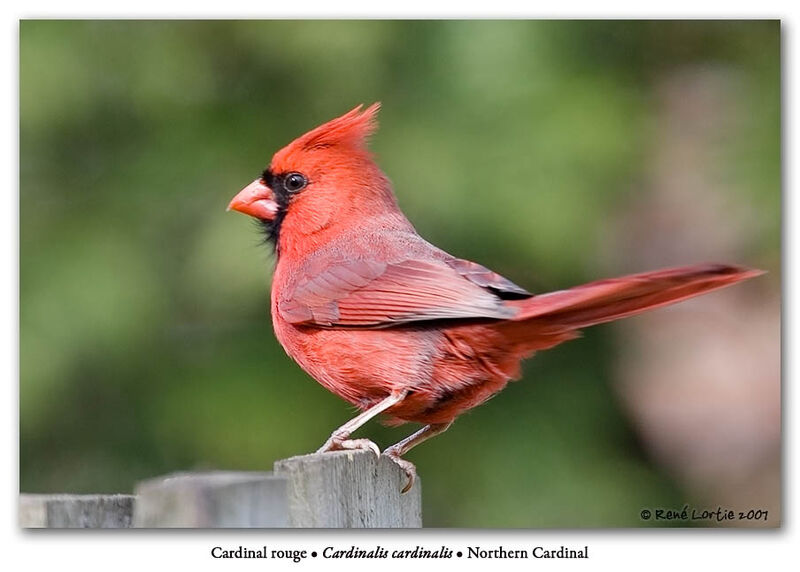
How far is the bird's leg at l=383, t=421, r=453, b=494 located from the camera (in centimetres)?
290

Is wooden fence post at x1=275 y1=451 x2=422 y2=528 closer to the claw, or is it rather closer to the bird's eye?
the claw

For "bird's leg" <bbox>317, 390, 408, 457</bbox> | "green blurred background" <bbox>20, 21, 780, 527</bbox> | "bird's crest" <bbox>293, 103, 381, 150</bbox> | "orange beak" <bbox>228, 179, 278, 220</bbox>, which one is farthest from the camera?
"green blurred background" <bbox>20, 21, 780, 527</bbox>

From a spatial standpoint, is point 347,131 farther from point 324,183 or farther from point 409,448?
point 409,448

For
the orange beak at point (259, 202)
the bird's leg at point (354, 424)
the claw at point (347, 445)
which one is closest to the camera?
the claw at point (347, 445)

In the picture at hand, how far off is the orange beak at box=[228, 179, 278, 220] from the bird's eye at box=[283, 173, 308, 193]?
5cm

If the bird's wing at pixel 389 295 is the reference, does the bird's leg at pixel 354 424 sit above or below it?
below

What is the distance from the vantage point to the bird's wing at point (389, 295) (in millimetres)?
2977

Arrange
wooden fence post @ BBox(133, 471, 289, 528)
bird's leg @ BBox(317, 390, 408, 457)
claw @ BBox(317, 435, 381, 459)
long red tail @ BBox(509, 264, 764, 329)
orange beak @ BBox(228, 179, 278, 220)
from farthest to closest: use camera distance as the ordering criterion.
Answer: orange beak @ BBox(228, 179, 278, 220), bird's leg @ BBox(317, 390, 408, 457), claw @ BBox(317, 435, 381, 459), long red tail @ BBox(509, 264, 764, 329), wooden fence post @ BBox(133, 471, 289, 528)

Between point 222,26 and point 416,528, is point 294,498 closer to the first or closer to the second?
point 416,528

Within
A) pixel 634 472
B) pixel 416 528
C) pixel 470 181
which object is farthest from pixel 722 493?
pixel 416 528

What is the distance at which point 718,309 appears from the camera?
15.2 ft

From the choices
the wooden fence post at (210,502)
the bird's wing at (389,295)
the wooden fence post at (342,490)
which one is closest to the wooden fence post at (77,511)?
the wooden fence post at (210,502)

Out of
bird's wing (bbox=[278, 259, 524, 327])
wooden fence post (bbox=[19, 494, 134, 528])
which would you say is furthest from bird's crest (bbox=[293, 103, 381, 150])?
wooden fence post (bbox=[19, 494, 134, 528])

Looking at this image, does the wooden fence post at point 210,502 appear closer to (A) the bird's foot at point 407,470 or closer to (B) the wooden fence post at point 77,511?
(B) the wooden fence post at point 77,511
